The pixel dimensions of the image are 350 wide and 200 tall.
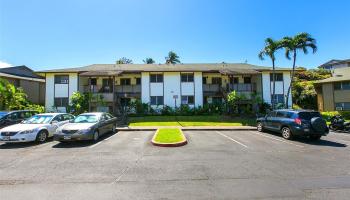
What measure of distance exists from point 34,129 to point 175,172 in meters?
9.03

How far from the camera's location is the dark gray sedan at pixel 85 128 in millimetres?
11797

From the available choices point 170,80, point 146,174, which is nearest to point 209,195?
point 146,174

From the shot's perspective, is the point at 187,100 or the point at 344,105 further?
the point at 187,100

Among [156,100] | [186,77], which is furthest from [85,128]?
[186,77]

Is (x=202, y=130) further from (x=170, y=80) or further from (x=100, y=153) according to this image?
(x=170, y=80)

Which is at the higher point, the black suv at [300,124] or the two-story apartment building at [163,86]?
the two-story apartment building at [163,86]

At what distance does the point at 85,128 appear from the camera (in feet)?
39.6

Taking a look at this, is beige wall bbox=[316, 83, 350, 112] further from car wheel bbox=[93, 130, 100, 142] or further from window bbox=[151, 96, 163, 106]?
car wheel bbox=[93, 130, 100, 142]

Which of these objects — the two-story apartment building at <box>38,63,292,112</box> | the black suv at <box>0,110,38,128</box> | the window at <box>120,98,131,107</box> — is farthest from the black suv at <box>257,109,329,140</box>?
the window at <box>120,98,131,107</box>

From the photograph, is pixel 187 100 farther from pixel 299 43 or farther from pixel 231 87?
pixel 299 43

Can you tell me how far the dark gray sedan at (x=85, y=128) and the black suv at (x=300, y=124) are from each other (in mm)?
10839

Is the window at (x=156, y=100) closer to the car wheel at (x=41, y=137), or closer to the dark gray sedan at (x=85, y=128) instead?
the dark gray sedan at (x=85, y=128)

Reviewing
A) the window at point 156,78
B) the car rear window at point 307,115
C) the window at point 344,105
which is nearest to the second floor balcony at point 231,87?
the window at point 156,78

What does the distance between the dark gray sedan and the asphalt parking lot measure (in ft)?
1.82
